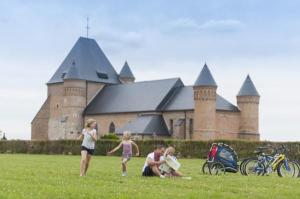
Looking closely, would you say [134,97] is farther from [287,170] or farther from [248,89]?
[287,170]

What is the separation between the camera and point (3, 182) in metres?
15.4

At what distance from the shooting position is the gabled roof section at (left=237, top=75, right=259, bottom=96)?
252 ft

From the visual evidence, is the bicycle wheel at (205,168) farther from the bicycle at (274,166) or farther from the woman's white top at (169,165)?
the woman's white top at (169,165)

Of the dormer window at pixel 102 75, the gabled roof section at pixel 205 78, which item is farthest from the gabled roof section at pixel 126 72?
the gabled roof section at pixel 205 78

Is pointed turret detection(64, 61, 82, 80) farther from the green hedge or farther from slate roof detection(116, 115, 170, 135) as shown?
the green hedge

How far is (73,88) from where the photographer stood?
284ft

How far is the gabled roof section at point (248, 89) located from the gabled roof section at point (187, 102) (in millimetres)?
2464

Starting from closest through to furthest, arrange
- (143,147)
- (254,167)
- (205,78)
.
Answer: (254,167)
(143,147)
(205,78)

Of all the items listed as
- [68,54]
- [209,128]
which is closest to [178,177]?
[209,128]

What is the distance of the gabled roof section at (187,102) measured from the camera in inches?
2916

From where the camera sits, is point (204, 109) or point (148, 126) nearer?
point (204, 109)

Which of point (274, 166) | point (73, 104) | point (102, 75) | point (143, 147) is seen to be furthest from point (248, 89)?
point (274, 166)

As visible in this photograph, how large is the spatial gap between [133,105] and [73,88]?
1158 centimetres

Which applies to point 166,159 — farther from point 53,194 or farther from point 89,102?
point 89,102
